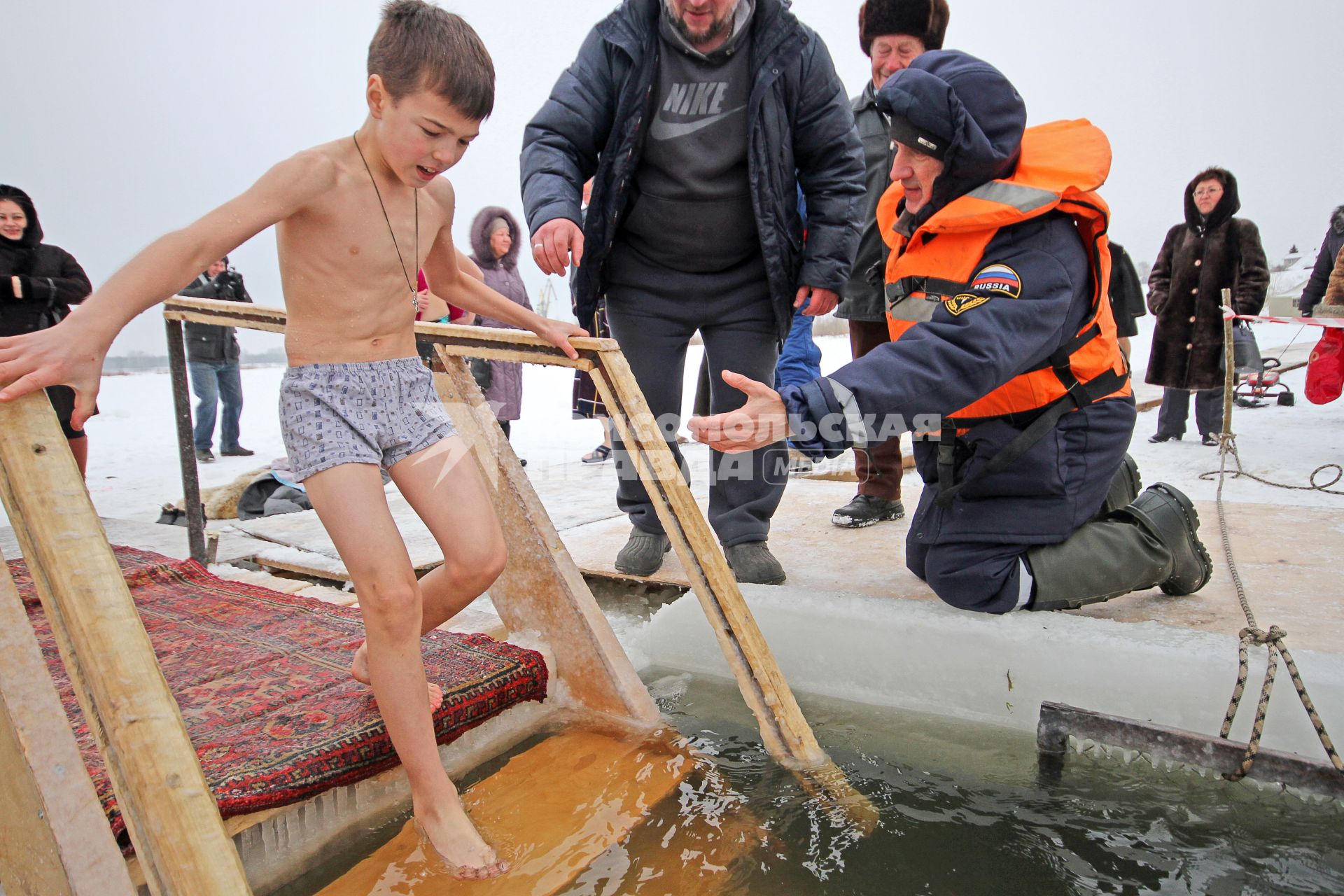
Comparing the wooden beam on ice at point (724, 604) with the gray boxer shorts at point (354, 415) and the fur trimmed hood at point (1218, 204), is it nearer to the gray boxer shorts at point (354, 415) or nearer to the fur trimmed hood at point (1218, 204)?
the gray boxer shorts at point (354, 415)

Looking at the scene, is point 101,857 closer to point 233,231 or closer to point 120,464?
point 233,231

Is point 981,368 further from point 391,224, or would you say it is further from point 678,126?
point 678,126

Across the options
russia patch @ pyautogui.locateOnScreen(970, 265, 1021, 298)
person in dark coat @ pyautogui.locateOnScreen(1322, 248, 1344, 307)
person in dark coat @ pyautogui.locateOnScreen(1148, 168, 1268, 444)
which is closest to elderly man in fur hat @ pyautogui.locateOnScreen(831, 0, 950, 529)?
russia patch @ pyautogui.locateOnScreen(970, 265, 1021, 298)

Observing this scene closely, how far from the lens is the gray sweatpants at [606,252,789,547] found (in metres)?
2.98

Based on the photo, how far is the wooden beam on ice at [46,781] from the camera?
116cm

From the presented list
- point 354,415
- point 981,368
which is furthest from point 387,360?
point 981,368

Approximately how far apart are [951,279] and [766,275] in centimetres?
100

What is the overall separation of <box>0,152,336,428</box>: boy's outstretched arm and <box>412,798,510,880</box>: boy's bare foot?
0.96 m

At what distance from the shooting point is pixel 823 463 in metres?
6.05

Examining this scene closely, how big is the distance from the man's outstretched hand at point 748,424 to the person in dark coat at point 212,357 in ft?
20.6

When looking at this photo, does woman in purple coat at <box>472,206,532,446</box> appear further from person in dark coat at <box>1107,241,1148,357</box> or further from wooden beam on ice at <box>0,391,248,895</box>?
wooden beam on ice at <box>0,391,248,895</box>

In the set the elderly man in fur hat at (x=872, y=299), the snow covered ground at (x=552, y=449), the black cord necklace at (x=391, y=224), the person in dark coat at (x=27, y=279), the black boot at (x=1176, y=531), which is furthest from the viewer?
the snow covered ground at (x=552, y=449)

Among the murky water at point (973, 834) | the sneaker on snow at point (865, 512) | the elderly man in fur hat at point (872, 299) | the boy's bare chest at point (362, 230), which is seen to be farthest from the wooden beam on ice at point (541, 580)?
the elderly man in fur hat at point (872, 299)

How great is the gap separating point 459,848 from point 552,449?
6339 mm
